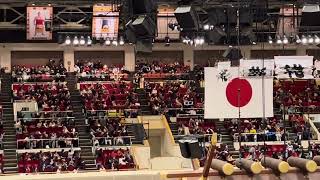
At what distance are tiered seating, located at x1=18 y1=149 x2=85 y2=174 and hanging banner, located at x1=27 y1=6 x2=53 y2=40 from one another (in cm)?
477

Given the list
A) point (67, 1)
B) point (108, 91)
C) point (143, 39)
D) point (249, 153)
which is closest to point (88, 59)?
point (108, 91)

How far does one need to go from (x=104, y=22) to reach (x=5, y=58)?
7.86 m

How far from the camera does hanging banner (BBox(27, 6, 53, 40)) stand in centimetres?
2289

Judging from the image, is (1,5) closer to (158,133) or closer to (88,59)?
(88,59)

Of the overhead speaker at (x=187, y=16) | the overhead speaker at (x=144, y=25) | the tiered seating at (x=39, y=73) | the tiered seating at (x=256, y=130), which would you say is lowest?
the tiered seating at (x=256, y=130)

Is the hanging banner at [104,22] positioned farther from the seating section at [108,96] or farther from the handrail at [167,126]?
the handrail at [167,126]

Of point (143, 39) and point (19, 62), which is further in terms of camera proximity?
point (19, 62)

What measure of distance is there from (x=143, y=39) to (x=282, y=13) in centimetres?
755

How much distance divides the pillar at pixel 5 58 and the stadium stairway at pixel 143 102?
628 centimetres

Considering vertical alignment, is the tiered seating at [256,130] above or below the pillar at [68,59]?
below

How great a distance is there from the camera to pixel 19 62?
29203 millimetres

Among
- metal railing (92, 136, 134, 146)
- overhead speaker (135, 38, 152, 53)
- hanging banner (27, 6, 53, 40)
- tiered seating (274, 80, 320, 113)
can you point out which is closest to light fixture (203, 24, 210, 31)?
overhead speaker (135, 38, 152, 53)

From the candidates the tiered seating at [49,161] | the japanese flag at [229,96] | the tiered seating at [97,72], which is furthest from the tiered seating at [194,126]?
the japanese flag at [229,96]

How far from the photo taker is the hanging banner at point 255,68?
1489 centimetres
